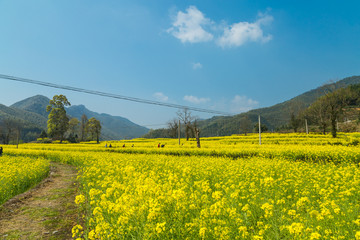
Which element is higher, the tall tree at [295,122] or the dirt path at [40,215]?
the tall tree at [295,122]

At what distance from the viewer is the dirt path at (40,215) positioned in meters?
5.36

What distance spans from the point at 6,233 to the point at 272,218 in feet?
21.7

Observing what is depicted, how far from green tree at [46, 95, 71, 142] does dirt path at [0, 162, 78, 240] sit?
188 ft

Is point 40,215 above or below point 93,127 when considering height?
below

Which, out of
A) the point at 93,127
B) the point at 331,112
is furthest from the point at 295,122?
the point at 93,127

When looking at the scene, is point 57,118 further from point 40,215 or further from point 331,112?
point 331,112

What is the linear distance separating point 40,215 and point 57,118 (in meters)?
61.8

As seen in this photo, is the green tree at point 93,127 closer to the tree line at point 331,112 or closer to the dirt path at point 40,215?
the tree line at point 331,112

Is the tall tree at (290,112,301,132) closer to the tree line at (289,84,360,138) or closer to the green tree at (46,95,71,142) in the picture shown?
the tree line at (289,84,360,138)

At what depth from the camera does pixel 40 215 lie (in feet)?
21.6

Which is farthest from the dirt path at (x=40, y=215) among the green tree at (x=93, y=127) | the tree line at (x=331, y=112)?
the green tree at (x=93, y=127)

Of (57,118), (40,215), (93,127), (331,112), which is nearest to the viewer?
(40,215)

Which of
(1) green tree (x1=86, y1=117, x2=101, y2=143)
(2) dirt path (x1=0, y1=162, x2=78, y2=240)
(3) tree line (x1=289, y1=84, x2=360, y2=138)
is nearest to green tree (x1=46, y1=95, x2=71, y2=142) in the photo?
(1) green tree (x1=86, y1=117, x2=101, y2=143)

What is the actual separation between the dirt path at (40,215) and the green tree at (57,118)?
57321 mm
